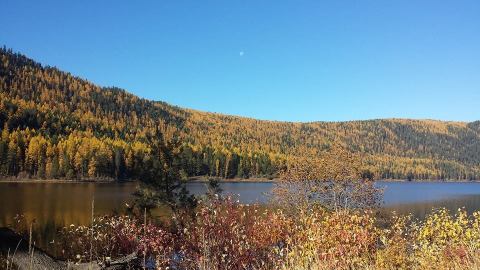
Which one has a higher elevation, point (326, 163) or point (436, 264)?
point (326, 163)

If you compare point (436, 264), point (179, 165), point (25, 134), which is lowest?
point (436, 264)

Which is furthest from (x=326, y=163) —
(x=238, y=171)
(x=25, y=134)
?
(x=238, y=171)

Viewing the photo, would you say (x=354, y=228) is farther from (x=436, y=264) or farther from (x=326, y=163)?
(x=326, y=163)

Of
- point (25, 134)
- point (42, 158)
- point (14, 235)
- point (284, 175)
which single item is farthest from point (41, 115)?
point (14, 235)

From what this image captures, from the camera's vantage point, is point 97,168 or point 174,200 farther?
point 97,168

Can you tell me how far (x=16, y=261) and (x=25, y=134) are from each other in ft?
522

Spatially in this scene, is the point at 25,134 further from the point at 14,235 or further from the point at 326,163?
the point at 14,235

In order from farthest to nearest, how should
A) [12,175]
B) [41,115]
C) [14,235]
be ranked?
[41,115], [12,175], [14,235]

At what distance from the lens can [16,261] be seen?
29.8ft

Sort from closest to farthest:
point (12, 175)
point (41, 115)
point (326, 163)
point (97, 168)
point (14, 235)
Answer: point (14, 235) → point (326, 163) → point (12, 175) → point (97, 168) → point (41, 115)

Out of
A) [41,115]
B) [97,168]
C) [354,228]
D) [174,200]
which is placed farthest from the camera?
[41,115]

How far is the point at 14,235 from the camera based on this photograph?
31.9ft

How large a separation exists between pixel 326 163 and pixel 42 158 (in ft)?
401

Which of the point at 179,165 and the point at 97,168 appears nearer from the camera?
the point at 179,165
